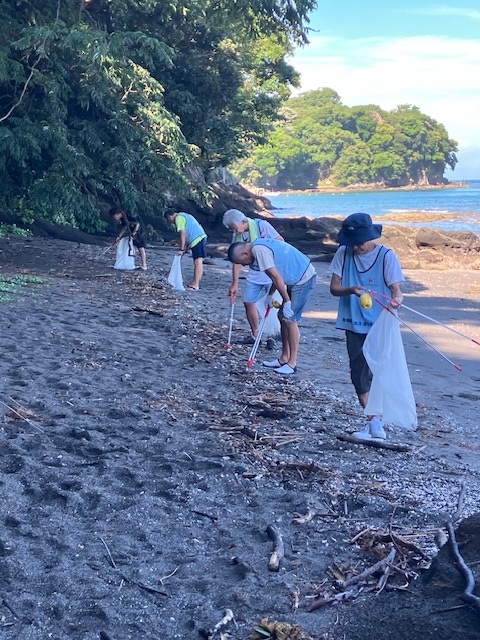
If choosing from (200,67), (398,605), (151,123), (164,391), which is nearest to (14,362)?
(164,391)

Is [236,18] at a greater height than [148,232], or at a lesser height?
greater

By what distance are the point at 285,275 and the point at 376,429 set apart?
93.0 inches

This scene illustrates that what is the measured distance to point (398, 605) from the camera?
10.1 feet

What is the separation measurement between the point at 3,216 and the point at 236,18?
8.53 m

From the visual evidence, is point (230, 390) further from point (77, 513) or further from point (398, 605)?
point (398, 605)

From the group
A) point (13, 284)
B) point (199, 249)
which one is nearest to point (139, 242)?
point (199, 249)

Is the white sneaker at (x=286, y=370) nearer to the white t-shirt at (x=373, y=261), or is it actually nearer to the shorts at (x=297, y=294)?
the shorts at (x=297, y=294)

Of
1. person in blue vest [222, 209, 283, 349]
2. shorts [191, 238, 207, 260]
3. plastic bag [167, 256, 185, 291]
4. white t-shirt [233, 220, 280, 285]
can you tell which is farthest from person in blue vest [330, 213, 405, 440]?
shorts [191, 238, 207, 260]

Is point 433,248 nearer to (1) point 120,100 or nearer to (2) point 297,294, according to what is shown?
(1) point 120,100

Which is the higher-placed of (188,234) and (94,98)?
(94,98)

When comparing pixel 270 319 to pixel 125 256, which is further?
pixel 125 256

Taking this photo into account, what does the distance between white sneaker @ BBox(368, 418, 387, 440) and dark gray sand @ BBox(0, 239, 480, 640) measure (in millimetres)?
178

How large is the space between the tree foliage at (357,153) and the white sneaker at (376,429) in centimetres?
11796

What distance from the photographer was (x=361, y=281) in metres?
5.75
